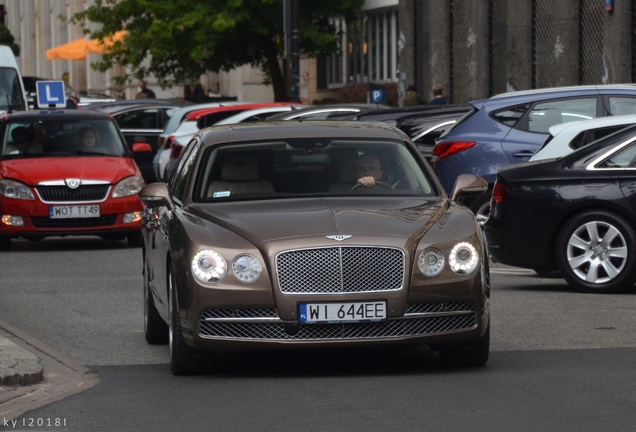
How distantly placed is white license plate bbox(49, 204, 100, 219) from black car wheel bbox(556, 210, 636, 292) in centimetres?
721

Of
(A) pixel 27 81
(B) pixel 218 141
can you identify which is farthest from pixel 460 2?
(B) pixel 218 141

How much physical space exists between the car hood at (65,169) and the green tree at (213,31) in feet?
74.1

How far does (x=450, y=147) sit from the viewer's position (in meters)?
18.0

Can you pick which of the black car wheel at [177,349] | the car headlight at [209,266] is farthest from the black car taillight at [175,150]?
the car headlight at [209,266]

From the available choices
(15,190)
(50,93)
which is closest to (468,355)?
(15,190)

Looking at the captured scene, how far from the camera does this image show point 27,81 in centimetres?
5200

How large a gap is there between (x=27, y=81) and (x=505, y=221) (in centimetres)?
3957

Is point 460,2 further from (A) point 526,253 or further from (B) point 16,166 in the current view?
(A) point 526,253

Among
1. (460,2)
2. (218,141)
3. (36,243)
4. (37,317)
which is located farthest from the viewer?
(460,2)

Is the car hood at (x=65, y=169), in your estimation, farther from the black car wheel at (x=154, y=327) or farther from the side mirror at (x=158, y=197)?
the side mirror at (x=158, y=197)

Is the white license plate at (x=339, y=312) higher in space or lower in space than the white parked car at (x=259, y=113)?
lower

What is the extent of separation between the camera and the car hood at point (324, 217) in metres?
9.15

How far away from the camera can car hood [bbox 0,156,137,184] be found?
1933 cm

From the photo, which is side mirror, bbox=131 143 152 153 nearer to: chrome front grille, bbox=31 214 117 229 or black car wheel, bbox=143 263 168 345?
chrome front grille, bbox=31 214 117 229
